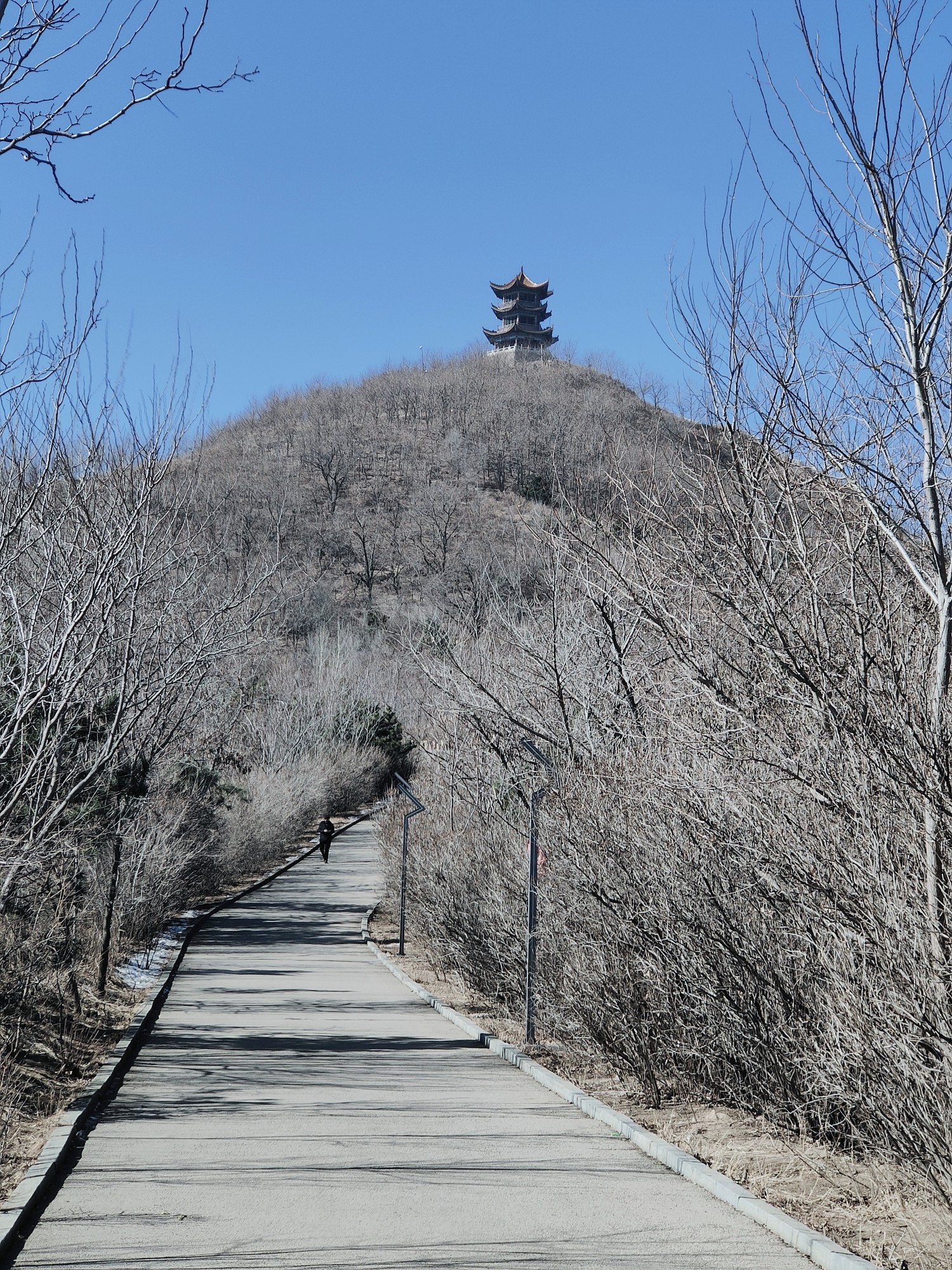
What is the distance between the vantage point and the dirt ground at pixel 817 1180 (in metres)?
5.05

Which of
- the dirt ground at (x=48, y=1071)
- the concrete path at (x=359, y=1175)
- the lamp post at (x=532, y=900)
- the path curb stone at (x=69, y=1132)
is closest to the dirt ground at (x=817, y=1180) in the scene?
the concrete path at (x=359, y=1175)

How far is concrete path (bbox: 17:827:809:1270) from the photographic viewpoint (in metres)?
5.20

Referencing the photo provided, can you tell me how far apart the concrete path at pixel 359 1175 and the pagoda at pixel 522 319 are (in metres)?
133

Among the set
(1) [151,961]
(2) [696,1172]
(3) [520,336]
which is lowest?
(1) [151,961]

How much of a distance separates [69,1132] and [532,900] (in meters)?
4.47

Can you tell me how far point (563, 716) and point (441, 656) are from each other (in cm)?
498

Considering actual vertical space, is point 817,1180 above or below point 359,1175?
→ above

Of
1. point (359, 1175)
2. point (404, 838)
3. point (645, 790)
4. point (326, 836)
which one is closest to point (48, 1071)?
point (359, 1175)

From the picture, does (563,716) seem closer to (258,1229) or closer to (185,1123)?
(185,1123)

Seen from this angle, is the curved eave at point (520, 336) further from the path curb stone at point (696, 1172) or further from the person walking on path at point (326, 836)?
the path curb stone at point (696, 1172)

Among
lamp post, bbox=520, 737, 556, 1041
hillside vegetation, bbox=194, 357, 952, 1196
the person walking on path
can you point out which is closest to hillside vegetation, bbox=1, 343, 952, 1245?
hillside vegetation, bbox=194, 357, 952, 1196

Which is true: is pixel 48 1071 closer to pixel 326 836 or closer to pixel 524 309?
pixel 326 836

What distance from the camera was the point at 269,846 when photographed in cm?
3309

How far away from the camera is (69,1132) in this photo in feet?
24.1
